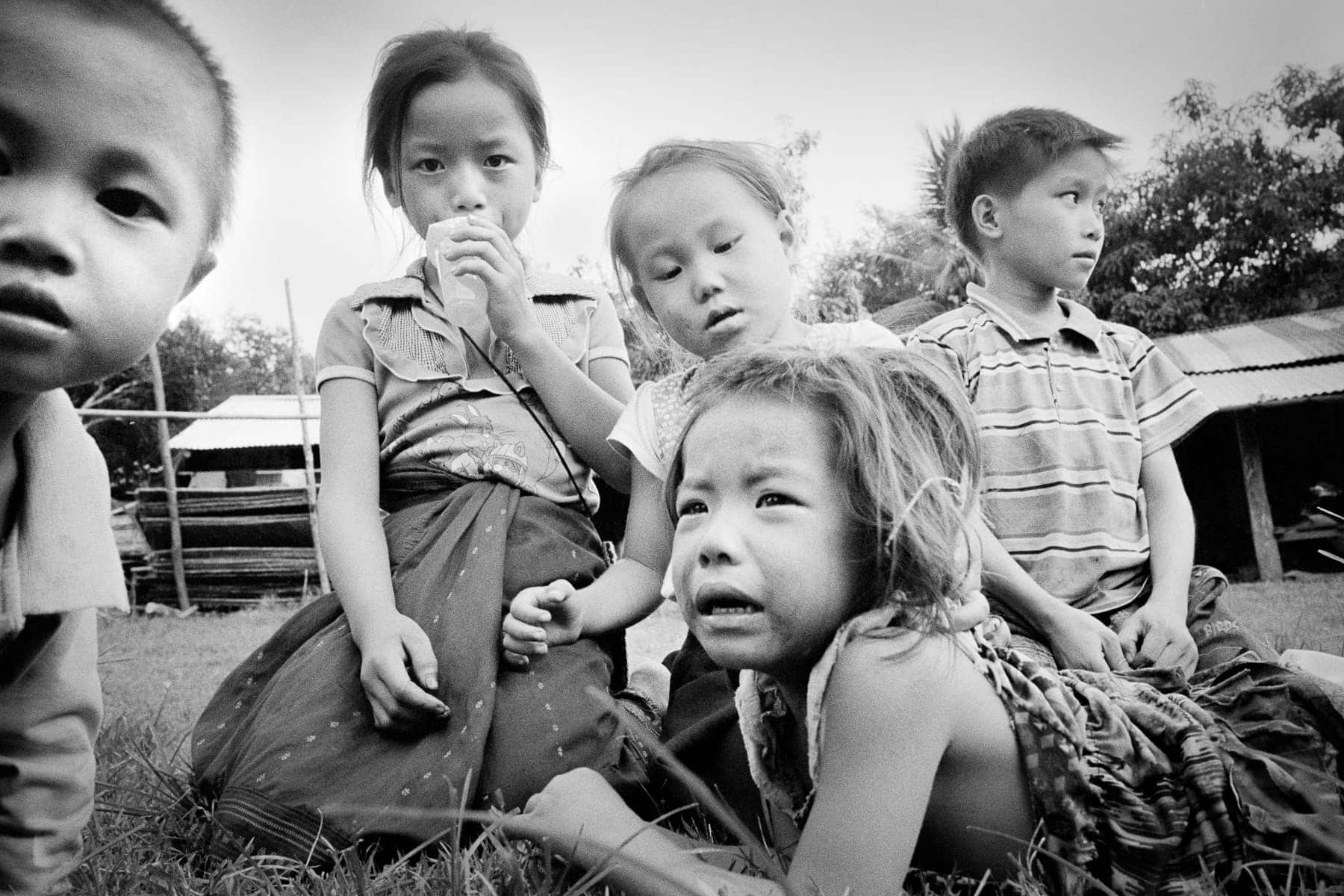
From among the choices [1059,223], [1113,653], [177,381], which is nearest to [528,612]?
[1113,653]

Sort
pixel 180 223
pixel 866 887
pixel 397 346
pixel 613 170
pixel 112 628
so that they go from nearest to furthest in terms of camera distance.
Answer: pixel 180 223 → pixel 866 887 → pixel 397 346 → pixel 613 170 → pixel 112 628

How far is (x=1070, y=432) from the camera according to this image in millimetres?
1733

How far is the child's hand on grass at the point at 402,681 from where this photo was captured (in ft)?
A: 4.14

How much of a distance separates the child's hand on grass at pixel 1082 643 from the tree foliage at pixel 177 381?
30.0 ft

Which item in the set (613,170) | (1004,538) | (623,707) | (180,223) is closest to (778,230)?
(613,170)

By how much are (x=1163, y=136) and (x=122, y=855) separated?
9171 millimetres

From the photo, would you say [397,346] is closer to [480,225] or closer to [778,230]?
[480,225]

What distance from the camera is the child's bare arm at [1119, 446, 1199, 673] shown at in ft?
4.83

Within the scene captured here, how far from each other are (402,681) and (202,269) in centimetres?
61

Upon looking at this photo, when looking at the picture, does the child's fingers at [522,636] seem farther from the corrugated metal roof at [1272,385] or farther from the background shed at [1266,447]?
the background shed at [1266,447]

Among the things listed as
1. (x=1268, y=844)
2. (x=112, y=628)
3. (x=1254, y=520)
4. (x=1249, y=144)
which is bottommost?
(x=1254, y=520)

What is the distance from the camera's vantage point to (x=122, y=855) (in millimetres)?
1209

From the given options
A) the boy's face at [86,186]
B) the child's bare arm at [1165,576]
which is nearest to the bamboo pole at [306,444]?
the child's bare arm at [1165,576]

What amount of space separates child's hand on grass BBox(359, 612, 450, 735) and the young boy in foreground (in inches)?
13.8
